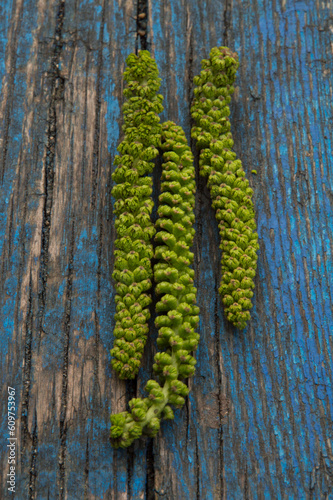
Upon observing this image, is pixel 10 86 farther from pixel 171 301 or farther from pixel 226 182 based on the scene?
pixel 171 301

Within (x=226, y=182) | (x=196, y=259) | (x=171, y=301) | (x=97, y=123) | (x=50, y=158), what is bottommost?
(x=171, y=301)

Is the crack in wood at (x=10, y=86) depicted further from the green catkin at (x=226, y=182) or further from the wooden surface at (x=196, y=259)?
the green catkin at (x=226, y=182)

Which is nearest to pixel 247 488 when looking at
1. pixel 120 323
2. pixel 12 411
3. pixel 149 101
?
pixel 120 323

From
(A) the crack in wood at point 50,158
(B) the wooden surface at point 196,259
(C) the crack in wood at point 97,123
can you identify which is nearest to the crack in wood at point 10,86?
(B) the wooden surface at point 196,259

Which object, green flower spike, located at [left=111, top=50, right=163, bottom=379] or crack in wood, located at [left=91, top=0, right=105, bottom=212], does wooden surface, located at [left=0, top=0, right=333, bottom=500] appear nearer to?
crack in wood, located at [left=91, top=0, right=105, bottom=212]

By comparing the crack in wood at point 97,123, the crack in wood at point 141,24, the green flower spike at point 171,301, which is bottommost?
the green flower spike at point 171,301

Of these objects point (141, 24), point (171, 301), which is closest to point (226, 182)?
point (171, 301)

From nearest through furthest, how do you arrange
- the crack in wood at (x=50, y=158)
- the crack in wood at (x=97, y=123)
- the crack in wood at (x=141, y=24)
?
the crack in wood at (x=50, y=158) < the crack in wood at (x=97, y=123) < the crack in wood at (x=141, y=24)
